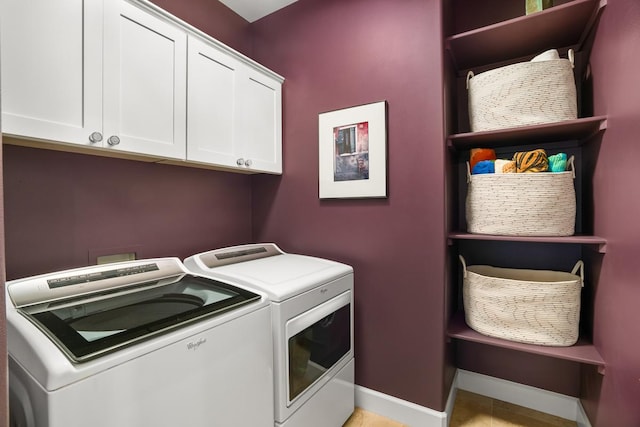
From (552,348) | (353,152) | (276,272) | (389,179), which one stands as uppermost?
(353,152)

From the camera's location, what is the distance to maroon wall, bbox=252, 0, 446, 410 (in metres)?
1.69

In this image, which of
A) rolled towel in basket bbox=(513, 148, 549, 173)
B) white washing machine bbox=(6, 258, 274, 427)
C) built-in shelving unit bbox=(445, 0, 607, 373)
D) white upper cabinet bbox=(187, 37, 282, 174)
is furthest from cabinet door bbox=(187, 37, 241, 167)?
rolled towel in basket bbox=(513, 148, 549, 173)

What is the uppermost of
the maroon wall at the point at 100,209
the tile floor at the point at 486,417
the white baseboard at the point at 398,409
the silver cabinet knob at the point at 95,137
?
the silver cabinet knob at the point at 95,137

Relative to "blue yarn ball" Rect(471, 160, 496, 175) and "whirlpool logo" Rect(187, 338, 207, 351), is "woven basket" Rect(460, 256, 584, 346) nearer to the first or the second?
"blue yarn ball" Rect(471, 160, 496, 175)

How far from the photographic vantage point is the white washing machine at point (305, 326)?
1316mm

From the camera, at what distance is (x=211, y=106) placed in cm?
168

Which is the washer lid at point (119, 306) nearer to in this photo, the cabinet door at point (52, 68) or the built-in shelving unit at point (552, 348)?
the cabinet door at point (52, 68)

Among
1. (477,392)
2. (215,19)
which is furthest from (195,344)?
(215,19)

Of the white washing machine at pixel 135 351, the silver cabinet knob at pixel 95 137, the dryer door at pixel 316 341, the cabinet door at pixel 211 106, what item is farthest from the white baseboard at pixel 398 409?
the silver cabinet knob at pixel 95 137

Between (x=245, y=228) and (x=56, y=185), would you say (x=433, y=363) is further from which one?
(x=56, y=185)

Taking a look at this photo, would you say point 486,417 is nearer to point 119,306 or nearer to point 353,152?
point 353,152

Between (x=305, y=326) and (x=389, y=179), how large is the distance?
0.96m

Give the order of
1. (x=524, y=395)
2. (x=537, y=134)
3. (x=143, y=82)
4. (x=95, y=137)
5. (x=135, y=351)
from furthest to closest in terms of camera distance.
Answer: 1. (x=524, y=395)
2. (x=537, y=134)
3. (x=143, y=82)
4. (x=95, y=137)
5. (x=135, y=351)

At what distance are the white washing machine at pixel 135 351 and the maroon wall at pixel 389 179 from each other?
32.8 inches
